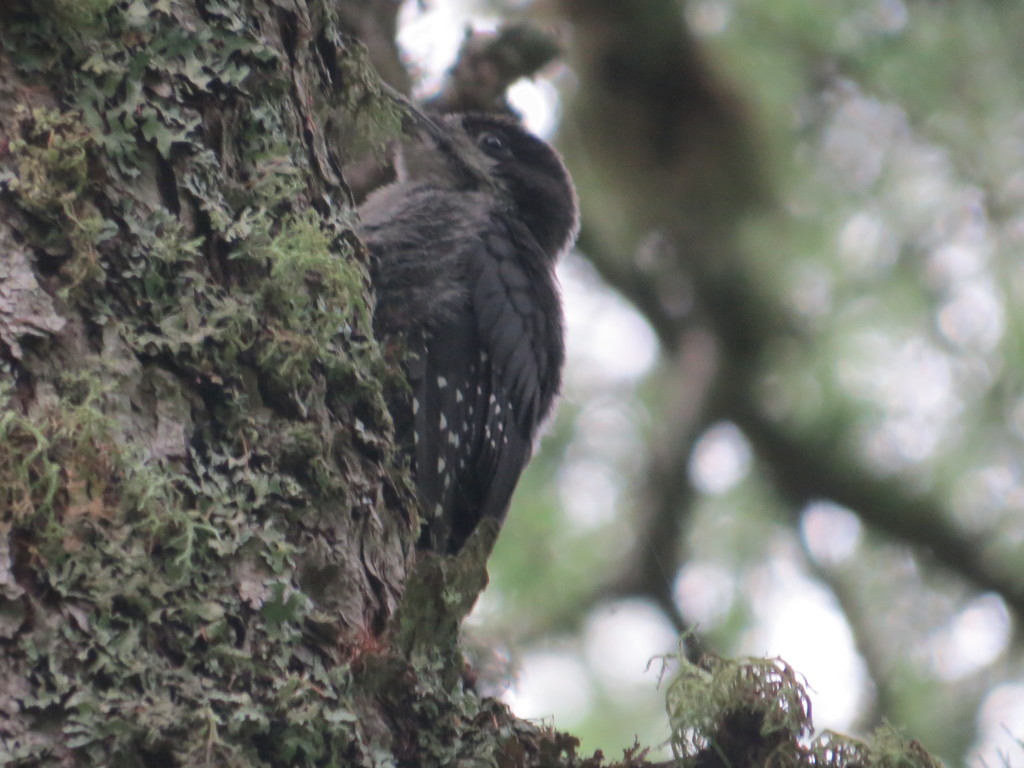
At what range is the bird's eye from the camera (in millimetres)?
3752

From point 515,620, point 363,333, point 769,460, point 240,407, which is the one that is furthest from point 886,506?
point 240,407

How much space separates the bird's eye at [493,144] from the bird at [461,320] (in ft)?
0.20

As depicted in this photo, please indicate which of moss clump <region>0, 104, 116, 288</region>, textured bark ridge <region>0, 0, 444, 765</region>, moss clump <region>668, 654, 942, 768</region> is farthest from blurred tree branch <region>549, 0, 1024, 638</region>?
moss clump <region>0, 104, 116, 288</region>

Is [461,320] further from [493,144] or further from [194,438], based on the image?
[194,438]

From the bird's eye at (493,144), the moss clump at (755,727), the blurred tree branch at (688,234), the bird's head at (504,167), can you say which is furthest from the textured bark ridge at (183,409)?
the blurred tree branch at (688,234)

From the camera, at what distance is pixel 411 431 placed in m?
2.85

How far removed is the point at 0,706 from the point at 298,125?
104cm

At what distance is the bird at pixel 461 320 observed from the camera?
9.73 ft

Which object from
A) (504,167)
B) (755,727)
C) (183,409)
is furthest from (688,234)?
(183,409)

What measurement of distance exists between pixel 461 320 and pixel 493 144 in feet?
3.02

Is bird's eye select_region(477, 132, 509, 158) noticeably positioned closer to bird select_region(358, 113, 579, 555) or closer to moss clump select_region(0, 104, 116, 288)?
bird select_region(358, 113, 579, 555)

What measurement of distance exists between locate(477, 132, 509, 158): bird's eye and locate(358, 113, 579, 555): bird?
6cm

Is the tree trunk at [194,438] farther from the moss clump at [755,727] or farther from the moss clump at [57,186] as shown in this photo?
the moss clump at [755,727]

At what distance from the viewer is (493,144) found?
377 cm
